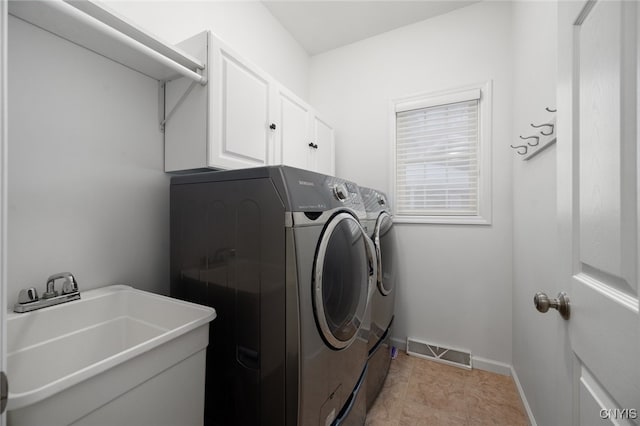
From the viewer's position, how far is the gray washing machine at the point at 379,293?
163 cm

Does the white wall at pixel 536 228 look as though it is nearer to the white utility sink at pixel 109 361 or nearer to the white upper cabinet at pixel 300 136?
the white utility sink at pixel 109 361

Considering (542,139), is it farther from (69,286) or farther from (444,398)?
(69,286)

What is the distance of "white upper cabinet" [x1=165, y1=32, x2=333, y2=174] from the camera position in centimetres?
127

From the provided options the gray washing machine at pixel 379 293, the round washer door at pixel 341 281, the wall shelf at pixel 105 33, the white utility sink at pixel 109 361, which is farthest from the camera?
the gray washing machine at pixel 379 293

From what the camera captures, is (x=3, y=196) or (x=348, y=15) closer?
(x=3, y=196)

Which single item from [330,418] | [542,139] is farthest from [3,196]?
[542,139]

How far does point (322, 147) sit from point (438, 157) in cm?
104

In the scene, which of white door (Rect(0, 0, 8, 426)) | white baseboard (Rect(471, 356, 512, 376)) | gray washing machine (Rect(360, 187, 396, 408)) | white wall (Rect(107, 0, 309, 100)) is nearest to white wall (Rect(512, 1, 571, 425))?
white baseboard (Rect(471, 356, 512, 376))

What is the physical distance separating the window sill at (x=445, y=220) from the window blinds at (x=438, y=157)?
42 millimetres

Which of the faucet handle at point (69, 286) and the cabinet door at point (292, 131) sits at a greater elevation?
the cabinet door at point (292, 131)

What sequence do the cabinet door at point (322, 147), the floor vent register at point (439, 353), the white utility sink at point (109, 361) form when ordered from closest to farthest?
the white utility sink at point (109, 361)
the floor vent register at point (439, 353)
the cabinet door at point (322, 147)

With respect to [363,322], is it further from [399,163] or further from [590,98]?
[399,163]

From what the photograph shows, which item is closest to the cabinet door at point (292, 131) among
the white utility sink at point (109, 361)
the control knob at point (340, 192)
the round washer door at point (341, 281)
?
the control knob at point (340, 192)

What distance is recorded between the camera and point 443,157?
7.59 feet
